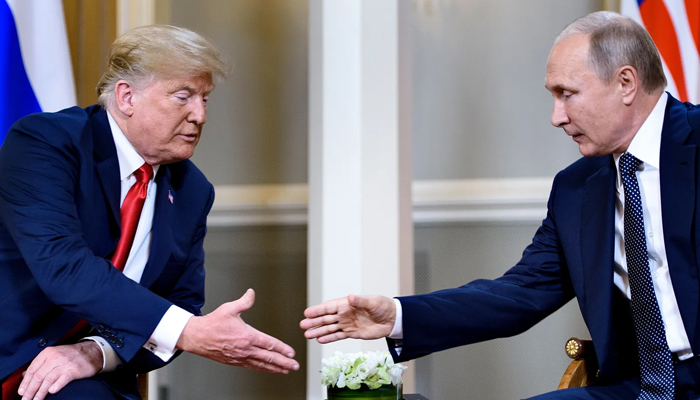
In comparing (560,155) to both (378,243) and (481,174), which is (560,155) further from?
(378,243)

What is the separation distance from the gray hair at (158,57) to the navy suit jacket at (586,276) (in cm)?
79

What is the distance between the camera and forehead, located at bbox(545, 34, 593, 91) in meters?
1.78

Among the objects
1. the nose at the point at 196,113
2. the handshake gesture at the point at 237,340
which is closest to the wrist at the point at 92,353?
the handshake gesture at the point at 237,340

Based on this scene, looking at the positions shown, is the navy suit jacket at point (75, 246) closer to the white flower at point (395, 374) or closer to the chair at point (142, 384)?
the chair at point (142, 384)

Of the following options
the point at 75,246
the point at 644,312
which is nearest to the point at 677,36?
the point at 644,312

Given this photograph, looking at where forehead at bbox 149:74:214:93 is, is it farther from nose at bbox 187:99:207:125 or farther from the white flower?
the white flower

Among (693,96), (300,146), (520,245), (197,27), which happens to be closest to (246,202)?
(300,146)

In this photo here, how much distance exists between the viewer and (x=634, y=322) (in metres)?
1.76

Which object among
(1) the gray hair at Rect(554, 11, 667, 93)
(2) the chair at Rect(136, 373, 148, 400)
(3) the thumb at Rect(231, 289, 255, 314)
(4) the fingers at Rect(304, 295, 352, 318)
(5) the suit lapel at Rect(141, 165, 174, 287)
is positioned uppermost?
(1) the gray hair at Rect(554, 11, 667, 93)

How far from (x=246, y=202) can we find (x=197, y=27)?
92cm

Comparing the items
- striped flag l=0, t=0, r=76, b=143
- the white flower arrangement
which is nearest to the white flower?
the white flower arrangement

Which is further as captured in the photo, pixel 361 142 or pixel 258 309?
pixel 258 309

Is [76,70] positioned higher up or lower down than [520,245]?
higher up

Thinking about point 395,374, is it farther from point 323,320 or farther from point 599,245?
point 599,245
